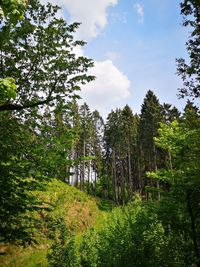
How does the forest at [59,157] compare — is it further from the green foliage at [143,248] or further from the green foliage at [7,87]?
the green foliage at [7,87]

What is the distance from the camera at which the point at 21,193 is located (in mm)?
10430

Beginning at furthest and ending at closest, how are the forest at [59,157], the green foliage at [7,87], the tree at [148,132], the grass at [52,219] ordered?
the tree at [148,132], the grass at [52,219], the forest at [59,157], the green foliage at [7,87]

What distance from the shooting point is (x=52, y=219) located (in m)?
13.2

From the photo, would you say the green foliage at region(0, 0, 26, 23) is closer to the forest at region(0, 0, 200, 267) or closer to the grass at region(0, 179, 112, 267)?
the forest at region(0, 0, 200, 267)

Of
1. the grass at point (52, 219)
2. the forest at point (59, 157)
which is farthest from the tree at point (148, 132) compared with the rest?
the forest at point (59, 157)

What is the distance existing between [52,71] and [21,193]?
4.15 meters

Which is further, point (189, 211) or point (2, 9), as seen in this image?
point (189, 211)

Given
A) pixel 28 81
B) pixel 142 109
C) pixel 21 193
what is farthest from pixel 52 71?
pixel 142 109

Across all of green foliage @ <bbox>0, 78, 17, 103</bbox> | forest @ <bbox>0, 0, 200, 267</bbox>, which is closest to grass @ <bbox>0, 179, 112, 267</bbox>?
forest @ <bbox>0, 0, 200, 267</bbox>

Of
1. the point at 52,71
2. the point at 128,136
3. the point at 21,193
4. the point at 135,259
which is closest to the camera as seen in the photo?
Result: the point at 21,193

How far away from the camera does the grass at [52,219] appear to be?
22.0 meters

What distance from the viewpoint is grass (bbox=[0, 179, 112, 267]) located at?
22.0 metres

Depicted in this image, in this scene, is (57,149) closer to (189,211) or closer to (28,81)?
(28,81)

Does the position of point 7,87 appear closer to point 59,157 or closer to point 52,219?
point 59,157
